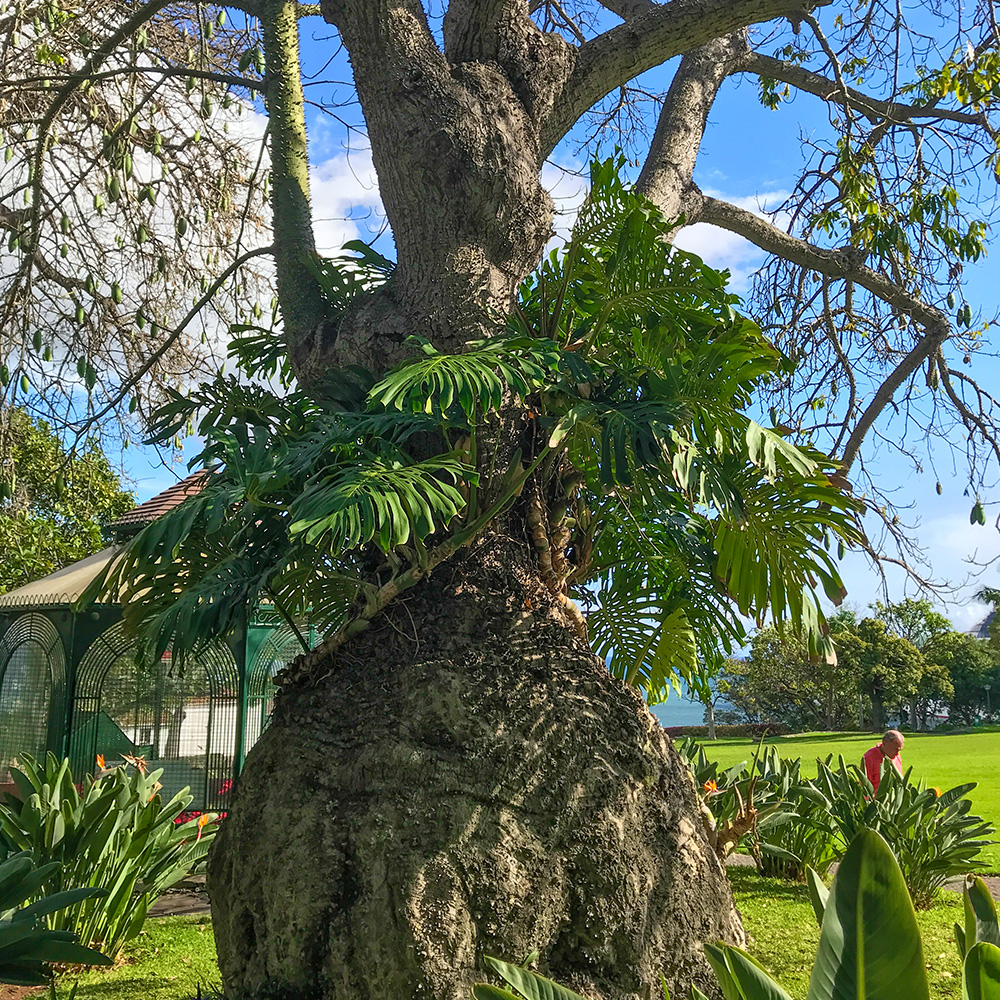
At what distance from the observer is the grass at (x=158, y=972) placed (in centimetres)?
426

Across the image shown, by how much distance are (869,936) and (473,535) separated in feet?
7.49

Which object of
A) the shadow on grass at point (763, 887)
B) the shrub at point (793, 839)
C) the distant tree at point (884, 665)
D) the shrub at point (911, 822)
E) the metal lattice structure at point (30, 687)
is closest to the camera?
the shrub at point (911, 822)

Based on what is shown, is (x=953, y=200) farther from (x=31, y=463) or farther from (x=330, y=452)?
(x=31, y=463)

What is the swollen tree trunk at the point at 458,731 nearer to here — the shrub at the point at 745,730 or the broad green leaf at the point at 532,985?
the broad green leaf at the point at 532,985

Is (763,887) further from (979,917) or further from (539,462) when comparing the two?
(979,917)

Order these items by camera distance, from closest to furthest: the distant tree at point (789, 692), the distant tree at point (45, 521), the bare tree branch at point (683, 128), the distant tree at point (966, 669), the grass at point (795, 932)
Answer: the grass at point (795, 932) → the bare tree branch at point (683, 128) → the distant tree at point (45, 521) → the distant tree at point (789, 692) → the distant tree at point (966, 669)

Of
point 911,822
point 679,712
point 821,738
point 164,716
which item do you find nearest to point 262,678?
point 164,716

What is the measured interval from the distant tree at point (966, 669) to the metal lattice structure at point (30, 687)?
36.8 m

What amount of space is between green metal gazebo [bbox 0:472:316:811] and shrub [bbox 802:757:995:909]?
4.72 m

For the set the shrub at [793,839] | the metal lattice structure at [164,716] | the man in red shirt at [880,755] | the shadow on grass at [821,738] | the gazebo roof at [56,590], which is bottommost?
the shrub at [793,839]

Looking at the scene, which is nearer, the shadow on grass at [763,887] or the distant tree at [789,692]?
the shadow on grass at [763,887]

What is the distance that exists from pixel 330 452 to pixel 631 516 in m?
1.37

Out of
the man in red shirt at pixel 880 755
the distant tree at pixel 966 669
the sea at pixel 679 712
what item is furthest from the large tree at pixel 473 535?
the distant tree at pixel 966 669

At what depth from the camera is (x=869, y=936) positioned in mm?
1361
